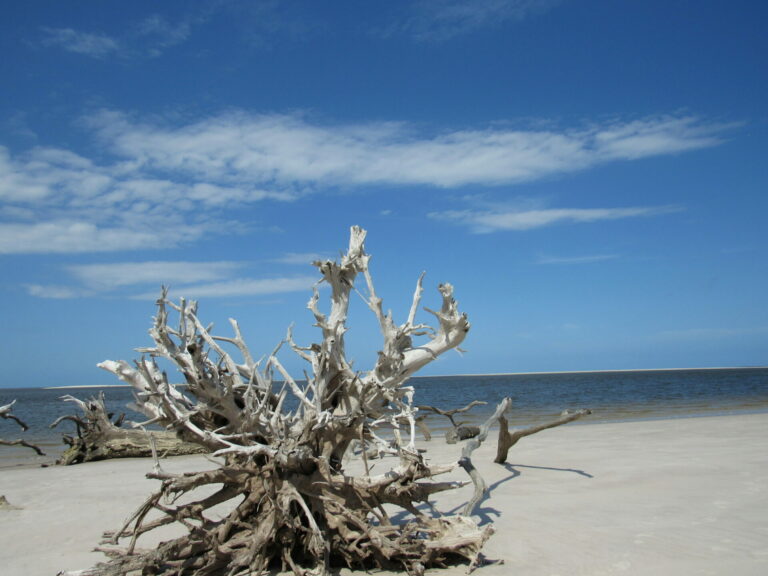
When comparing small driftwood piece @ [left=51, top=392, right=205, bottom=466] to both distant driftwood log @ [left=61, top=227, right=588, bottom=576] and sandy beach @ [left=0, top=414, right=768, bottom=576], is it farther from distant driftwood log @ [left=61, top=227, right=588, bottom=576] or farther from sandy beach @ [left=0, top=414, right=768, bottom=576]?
distant driftwood log @ [left=61, top=227, right=588, bottom=576]

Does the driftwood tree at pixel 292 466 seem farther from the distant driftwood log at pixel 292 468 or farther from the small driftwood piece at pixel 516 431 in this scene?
the small driftwood piece at pixel 516 431

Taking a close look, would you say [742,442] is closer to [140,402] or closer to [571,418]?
[571,418]

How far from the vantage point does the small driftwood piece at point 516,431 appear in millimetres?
8570

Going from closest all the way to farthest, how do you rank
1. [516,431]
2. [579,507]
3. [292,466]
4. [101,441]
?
[292,466]
[579,507]
[516,431]
[101,441]

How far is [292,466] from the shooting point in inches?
175

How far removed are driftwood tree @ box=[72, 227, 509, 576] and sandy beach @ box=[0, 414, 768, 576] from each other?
2.01 feet

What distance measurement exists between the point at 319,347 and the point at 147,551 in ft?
6.44

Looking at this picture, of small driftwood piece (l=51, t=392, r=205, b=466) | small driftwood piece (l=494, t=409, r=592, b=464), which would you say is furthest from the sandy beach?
small driftwood piece (l=51, t=392, r=205, b=466)

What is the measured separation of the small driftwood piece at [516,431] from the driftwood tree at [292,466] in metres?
4.08

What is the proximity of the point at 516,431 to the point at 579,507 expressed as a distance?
8.79ft

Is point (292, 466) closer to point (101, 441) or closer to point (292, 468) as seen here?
point (292, 468)

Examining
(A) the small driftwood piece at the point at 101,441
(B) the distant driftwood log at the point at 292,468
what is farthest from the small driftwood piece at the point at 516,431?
(A) the small driftwood piece at the point at 101,441

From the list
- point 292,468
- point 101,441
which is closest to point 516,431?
point 292,468

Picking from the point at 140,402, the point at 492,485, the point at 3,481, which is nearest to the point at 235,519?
the point at 140,402
